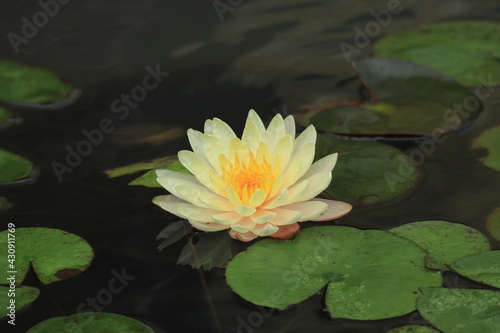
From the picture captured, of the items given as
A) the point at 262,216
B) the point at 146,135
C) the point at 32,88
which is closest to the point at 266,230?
the point at 262,216

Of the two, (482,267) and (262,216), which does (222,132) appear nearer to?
(262,216)

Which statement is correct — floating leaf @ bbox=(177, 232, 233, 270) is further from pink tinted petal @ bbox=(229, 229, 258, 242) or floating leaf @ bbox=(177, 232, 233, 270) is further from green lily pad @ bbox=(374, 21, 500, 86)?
green lily pad @ bbox=(374, 21, 500, 86)

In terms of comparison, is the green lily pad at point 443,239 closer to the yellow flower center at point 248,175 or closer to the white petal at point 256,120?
the yellow flower center at point 248,175

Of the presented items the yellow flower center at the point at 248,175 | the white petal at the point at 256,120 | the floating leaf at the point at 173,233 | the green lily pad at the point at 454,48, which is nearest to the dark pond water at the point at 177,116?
the floating leaf at the point at 173,233

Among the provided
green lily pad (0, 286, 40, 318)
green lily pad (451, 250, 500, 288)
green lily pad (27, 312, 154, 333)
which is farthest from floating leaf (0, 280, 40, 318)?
green lily pad (451, 250, 500, 288)

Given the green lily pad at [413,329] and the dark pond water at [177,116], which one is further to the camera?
the dark pond water at [177,116]
